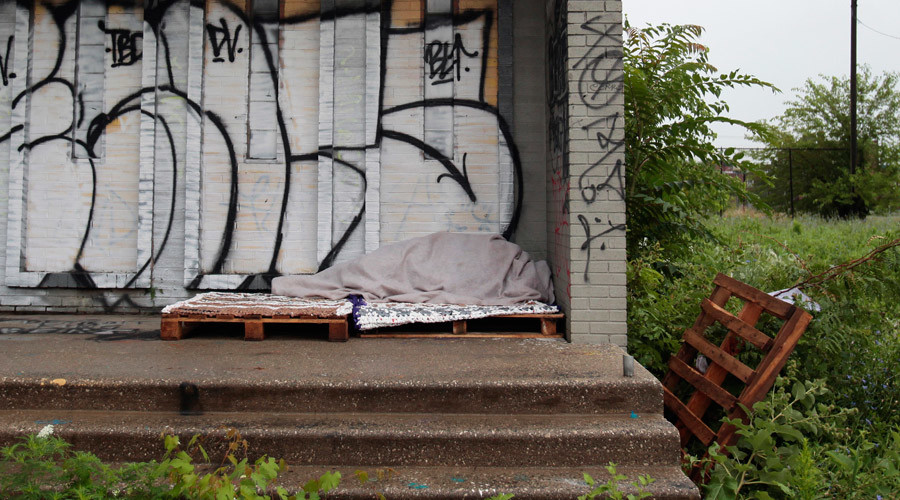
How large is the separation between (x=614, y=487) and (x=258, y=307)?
3113 mm

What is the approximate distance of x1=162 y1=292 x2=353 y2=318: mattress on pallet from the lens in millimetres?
4820

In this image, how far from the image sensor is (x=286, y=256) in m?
6.06

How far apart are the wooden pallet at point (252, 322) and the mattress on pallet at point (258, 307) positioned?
0.08 ft

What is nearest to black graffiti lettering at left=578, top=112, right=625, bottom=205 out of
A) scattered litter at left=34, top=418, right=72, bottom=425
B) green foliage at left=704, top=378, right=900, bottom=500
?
green foliage at left=704, top=378, right=900, bottom=500

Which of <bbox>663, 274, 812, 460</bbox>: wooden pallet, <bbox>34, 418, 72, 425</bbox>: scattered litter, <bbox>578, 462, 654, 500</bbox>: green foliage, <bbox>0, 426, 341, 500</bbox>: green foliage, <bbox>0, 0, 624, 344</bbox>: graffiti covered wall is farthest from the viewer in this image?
<bbox>0, 0, 624, 344</bbox>: graffiti covered wall

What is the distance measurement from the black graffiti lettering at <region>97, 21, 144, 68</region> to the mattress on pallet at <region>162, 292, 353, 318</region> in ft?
8.55

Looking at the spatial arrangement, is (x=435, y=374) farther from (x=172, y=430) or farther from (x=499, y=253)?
(x=499, y=253)

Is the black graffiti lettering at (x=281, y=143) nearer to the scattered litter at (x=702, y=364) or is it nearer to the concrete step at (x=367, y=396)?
the scattered litter at (x=702, y=364)

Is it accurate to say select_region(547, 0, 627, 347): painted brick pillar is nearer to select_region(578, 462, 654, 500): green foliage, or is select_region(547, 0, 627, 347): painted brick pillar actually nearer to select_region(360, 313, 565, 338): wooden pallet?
select_region(360, 313, 565, 338): wooden pallet

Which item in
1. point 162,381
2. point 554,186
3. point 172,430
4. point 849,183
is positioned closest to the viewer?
point 172,430

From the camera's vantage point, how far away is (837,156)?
72.3ft

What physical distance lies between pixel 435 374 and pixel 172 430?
1.53m

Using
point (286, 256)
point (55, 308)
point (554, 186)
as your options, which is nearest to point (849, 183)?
point (554, 186)

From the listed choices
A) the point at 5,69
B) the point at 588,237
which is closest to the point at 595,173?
the point at 588,237
